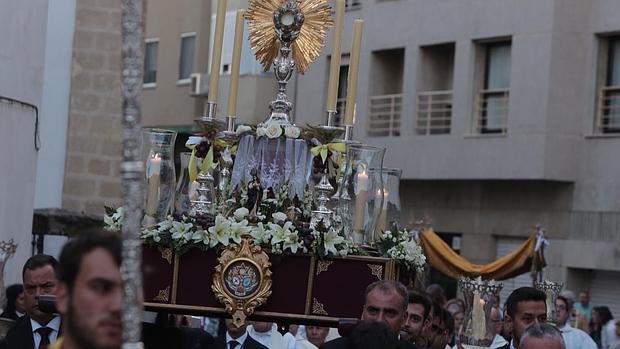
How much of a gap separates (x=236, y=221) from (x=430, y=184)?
769 inches

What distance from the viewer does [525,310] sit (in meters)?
8.95

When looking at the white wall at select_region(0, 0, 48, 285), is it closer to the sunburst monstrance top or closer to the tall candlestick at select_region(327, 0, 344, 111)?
the sunburst monstrance top

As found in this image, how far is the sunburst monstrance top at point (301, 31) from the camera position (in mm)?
9172

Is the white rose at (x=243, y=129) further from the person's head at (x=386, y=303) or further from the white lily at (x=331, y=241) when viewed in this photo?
the person's head at (x=386, y=303)

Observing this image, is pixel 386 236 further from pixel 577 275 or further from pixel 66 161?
pixel 577 275

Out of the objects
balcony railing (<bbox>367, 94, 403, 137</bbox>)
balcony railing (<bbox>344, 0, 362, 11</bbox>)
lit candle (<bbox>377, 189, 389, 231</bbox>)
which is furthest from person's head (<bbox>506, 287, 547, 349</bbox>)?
balcony railing (<bbox>344, 0, 362, 11</bbox>)

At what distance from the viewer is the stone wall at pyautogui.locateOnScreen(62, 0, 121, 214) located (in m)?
18.7

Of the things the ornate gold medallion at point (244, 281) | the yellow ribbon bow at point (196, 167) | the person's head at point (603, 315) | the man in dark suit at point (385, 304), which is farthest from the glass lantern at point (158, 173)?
the person's head at point (603, 315)

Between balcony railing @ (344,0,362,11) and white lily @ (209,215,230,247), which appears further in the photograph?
balcony railing @ (344,0,362,11)

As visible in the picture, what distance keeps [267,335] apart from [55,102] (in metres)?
8.32

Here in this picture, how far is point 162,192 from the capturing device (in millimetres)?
8727

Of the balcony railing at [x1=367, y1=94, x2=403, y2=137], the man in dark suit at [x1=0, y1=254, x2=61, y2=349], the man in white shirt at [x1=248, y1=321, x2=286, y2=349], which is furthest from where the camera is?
the balcony railing at [x1=367, y1=94, x2=403, y2=137]

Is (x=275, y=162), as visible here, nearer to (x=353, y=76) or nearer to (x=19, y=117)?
(x=353, y=76)

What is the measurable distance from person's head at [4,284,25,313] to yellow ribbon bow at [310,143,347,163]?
11.0 feet
